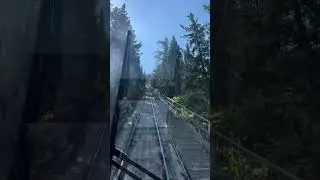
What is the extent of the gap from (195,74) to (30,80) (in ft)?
3.56

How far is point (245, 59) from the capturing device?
2.56 meters

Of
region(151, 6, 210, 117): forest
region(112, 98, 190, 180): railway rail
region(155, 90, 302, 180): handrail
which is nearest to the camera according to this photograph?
region(155, 90, 302, 180): handrail

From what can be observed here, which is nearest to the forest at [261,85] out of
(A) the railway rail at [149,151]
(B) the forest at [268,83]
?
(B) the forest at [268,83]

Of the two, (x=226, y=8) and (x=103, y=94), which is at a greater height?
(x=226, y=8)

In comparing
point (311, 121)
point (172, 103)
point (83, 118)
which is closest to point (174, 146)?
point (172, 103)

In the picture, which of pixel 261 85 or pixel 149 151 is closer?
pixel 261 85

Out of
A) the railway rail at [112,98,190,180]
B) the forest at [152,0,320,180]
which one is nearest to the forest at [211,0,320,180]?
the forest at [152,0,320,180]

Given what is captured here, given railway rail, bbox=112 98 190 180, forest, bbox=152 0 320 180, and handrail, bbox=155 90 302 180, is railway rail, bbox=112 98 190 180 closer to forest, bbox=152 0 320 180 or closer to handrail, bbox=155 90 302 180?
forest, bbox=152 0 320 180

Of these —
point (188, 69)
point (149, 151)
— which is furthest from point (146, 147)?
point (188, 69)

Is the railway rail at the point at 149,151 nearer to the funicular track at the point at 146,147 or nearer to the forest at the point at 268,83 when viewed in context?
the funicular track at the point at 146,147

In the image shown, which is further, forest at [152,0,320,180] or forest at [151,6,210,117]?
forest at [151,6,210,117]

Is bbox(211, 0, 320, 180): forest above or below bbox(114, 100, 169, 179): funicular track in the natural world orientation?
above

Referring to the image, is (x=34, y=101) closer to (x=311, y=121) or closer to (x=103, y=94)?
(x=103, y=94)

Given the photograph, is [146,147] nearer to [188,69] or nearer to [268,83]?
[188,69]
